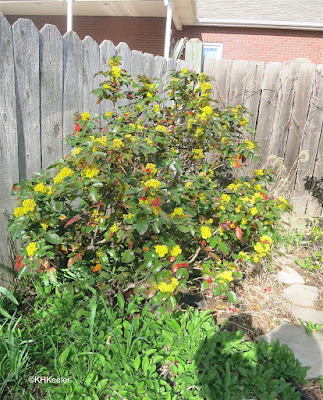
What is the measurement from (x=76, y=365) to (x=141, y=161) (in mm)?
1307

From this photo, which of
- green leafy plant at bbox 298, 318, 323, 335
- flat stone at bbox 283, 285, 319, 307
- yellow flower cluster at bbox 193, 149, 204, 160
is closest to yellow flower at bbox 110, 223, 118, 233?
yellow flower cluster at bbox 193, 149, 204, 160

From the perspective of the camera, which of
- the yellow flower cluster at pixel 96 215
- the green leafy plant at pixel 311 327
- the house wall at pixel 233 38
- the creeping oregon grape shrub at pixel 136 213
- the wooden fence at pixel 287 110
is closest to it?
the creeping oregon grape shrub at pixel 136 213

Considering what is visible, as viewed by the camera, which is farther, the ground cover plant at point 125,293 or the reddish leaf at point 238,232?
the reddish leaf at point 238,232

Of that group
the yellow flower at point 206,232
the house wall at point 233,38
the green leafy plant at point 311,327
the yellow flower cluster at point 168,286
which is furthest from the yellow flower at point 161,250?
the house wall at point 233,38

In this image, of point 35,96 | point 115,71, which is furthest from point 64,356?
point 115,71

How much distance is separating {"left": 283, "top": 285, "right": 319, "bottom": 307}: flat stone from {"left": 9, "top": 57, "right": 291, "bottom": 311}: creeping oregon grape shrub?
66cm

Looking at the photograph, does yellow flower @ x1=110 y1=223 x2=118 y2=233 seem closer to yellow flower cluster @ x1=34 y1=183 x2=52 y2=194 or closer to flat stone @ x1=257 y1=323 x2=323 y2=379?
yellow flower cluster @ x1=34 y1=183 x2=52 y2=194

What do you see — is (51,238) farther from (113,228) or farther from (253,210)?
(253,210)

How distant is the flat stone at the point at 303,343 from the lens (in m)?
1.87

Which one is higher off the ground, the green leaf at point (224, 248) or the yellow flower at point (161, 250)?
the yellow flower at point (161, 250)

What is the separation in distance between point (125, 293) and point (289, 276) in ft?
5.19

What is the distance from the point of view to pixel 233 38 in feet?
39.9

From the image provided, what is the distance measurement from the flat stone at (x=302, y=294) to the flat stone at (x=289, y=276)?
0.08m

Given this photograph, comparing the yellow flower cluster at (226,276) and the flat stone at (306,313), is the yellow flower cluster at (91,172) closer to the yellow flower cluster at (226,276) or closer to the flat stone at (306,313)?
the yellow flower cluster at (226,276)
